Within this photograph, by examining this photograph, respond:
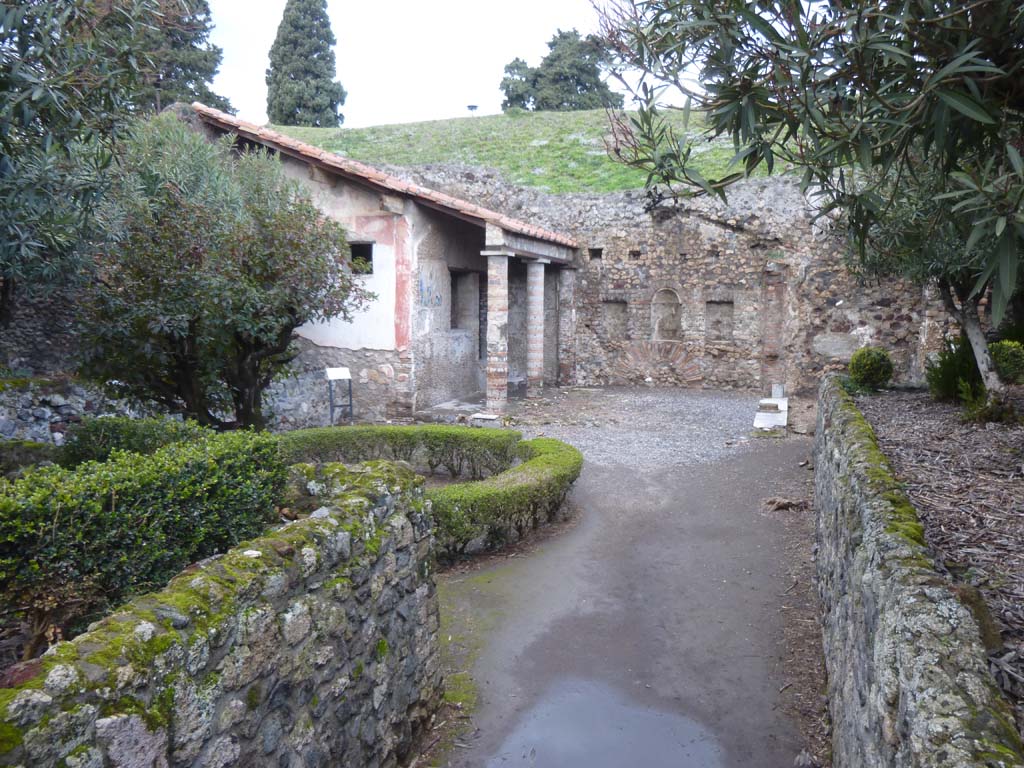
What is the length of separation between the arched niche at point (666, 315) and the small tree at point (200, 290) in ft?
32.1

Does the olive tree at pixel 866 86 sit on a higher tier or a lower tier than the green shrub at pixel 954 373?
higher

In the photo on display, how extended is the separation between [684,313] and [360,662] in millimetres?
15465

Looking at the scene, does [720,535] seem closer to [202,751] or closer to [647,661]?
[647,661]

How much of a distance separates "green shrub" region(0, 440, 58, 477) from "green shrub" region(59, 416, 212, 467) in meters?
0.13

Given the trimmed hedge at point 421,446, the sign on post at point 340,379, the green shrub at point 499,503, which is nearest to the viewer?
the green shrub at point 499,503

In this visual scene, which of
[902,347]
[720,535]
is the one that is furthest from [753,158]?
[902,347]

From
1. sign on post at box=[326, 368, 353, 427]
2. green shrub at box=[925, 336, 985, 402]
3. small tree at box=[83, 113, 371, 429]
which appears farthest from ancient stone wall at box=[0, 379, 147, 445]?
green shrub at box=[925, 336, 985, 402]

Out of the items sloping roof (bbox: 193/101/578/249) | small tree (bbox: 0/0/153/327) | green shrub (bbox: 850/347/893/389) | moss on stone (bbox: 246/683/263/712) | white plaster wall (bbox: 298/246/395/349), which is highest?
sloping roof (bbox: 193/101/578/249)

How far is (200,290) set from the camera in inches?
313

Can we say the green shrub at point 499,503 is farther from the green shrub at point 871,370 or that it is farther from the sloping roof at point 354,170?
the sloping roof at point 354,170

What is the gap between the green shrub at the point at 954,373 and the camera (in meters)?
8.66

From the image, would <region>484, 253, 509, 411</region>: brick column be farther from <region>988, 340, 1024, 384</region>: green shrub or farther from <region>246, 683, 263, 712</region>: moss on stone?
<region>246, 683, 263, 712</region>: moss on stone

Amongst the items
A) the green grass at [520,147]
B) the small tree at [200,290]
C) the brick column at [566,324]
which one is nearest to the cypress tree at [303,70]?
the green grass at [520,147]

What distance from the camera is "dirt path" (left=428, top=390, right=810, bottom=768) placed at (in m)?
4.27
